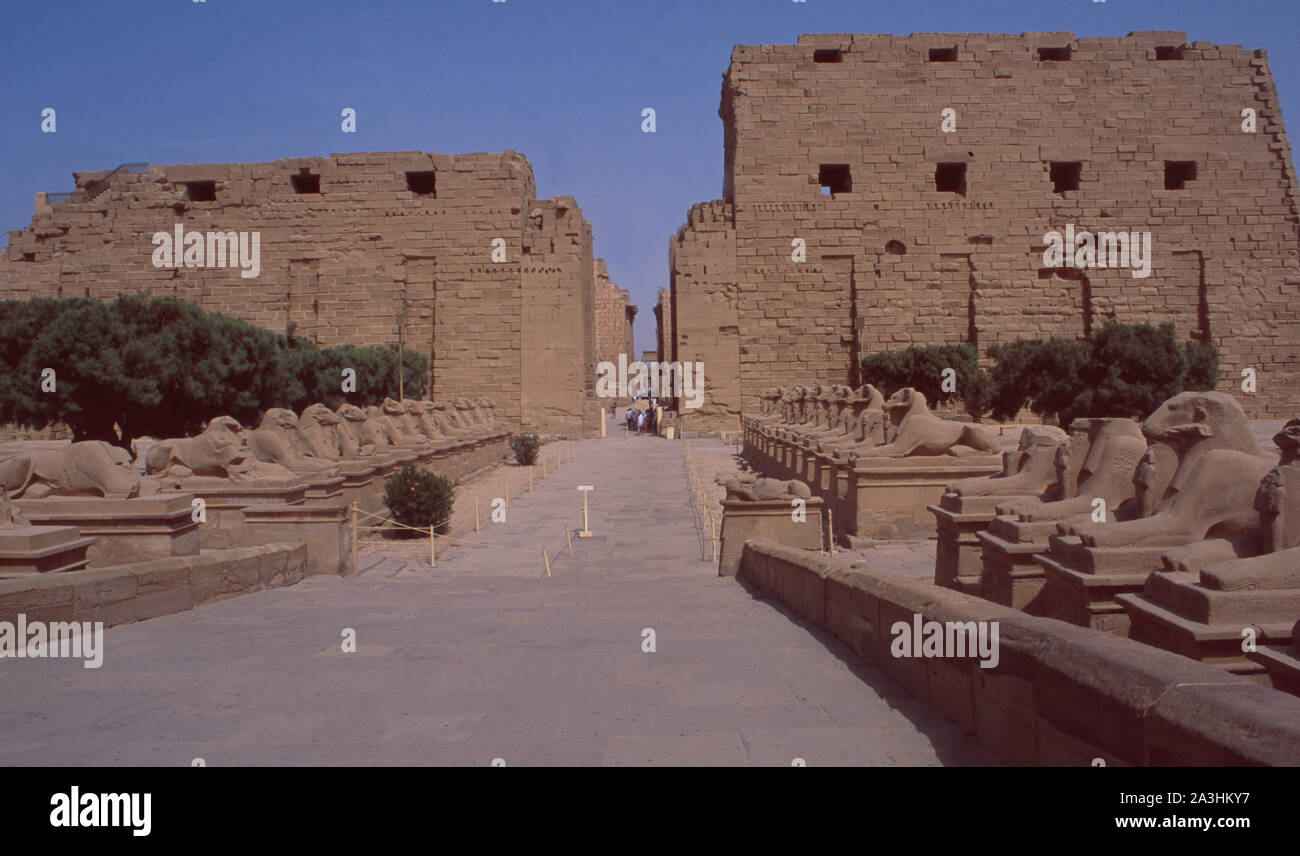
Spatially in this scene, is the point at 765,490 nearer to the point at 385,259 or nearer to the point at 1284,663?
the point at 1284,663

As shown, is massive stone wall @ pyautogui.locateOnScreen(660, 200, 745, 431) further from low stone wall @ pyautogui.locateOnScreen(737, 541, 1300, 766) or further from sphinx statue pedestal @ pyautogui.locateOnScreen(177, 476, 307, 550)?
low stone wall @ pyautogui.locateOnScreen(737, 541, 1300, 766)

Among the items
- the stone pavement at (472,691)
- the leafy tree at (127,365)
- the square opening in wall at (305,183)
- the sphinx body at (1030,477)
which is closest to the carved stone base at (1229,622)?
the stone pavement at (472,691)

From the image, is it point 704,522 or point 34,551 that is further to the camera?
point 704,522

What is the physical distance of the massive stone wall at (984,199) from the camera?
25547mm

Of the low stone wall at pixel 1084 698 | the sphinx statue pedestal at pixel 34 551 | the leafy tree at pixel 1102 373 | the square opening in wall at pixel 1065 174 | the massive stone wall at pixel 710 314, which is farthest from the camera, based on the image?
the square opening in wall at pixel 1065 174

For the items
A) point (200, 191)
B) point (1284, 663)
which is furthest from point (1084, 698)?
point (200, 191)

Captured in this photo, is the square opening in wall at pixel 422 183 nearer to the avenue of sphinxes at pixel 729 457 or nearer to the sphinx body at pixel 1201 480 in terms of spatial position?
the avenue of sphinxes at pixel 729 457

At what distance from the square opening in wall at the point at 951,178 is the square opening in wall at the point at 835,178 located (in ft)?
8.96

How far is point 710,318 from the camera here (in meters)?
25.3

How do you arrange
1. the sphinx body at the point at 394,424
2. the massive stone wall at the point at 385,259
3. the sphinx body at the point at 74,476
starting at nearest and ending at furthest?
the sphinx body at the point at 74,476
the sphinx body at the point at 394,424
the massive stone wall at the point at 385,259

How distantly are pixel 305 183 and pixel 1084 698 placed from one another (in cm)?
3001

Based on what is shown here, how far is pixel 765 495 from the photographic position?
7168mm

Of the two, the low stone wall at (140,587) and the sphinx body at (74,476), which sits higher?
the sphinx body at (74,476)
